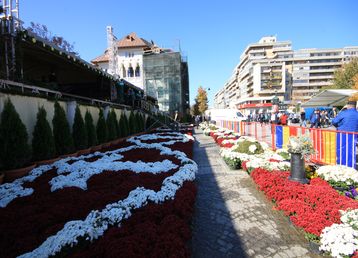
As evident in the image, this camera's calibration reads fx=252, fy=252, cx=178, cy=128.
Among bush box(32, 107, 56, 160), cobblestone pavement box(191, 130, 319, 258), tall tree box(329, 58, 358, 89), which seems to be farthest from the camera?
tall tree box(329, 58, 358, 89)

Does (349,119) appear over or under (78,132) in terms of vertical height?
over

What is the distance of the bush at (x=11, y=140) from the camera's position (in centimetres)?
580

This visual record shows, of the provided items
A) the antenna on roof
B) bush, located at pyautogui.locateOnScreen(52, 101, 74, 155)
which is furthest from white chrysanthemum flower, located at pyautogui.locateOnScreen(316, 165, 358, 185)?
the antenna on roof

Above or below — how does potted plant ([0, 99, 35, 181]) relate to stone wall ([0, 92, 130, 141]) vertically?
below

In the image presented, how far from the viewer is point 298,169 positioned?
5.75 m

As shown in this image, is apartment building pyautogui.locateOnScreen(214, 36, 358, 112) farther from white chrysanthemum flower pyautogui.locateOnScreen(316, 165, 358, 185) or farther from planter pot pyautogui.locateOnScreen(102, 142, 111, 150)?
white chrysanthemum flower pyautogui.locateOnScreen(316, 165, 358, 185)

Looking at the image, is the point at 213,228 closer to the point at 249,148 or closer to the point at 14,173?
the point at 14,173

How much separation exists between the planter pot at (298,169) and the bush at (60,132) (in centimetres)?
667

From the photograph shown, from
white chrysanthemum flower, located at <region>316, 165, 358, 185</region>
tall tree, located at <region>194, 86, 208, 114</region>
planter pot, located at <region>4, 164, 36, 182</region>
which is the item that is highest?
tall tree, located at <region>194, 86, 208, 114</region>

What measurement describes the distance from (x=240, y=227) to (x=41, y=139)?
5.72 meters

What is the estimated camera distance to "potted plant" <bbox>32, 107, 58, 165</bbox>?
689cm

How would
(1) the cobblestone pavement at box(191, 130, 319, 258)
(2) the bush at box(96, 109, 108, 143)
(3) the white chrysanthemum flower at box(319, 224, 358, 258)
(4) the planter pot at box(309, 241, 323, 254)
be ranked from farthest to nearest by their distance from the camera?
(2) the bush at box(96, 109, 108, 143), (1) the cobblestone pavement at box(191, 130, 319, 258), (4) the planter pot at box(309, 241, 323, 254), (3) the white chrysanthemum flower at box(319, 224, 358, 258)

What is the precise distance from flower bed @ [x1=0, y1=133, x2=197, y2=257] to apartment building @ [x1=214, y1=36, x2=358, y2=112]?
100267mm

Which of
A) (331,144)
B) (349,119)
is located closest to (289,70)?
A: (349,119)
